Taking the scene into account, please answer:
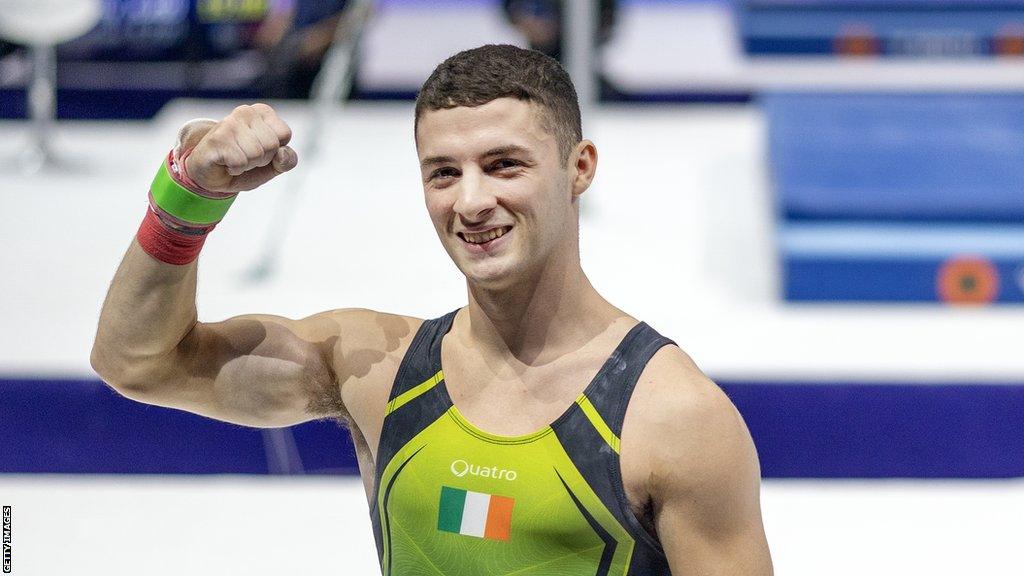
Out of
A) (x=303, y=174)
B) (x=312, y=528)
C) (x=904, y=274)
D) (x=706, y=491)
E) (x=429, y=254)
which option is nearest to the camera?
(x=706, y=491)

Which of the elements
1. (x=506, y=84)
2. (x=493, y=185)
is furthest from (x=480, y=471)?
(x=506, y=84)

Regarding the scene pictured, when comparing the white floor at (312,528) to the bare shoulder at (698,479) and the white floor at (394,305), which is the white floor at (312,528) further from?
the bare shoulder at (698,479)

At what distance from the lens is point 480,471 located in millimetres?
1648

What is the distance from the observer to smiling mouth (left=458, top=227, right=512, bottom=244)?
159cm

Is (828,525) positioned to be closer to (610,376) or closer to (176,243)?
(610,376)

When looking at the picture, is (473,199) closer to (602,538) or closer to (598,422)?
(598,422)

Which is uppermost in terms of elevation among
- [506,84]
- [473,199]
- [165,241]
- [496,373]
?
[506,84]

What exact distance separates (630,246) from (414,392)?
10.8 feet

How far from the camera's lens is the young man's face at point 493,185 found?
158 centimetres

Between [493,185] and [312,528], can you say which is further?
[312,528]

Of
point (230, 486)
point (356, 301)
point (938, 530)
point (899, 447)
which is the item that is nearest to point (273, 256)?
point (356, 301)

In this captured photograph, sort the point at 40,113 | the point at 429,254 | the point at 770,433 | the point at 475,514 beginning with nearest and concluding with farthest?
the point at 475,514 → the point at 770,433 → the point at 429,254 → the point at 40,113

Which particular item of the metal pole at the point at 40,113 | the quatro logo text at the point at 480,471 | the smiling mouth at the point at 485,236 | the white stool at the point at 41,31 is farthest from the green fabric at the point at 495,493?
the metal pole at the point at 40,113

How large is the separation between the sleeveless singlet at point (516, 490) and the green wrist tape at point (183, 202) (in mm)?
329
